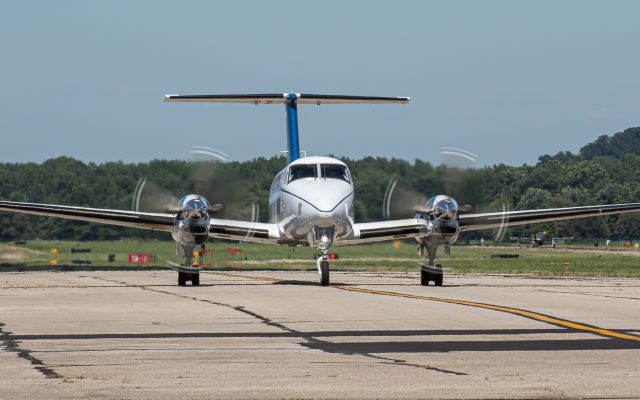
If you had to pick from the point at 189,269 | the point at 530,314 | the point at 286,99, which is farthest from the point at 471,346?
the point at 286,99

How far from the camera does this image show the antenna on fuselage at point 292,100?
39094 mm

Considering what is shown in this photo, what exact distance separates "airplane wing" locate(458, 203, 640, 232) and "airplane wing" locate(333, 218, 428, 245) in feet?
5.22

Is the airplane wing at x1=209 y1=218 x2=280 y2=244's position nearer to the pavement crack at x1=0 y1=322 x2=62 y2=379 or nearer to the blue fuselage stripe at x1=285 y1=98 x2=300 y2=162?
the blue fuselage stripe at x1=285 y1=98 x2=300 y2=162

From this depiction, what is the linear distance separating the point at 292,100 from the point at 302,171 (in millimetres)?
9012

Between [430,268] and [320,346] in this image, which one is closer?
[320,346]

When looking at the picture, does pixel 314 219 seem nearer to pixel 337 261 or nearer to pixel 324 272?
pixel 324 272

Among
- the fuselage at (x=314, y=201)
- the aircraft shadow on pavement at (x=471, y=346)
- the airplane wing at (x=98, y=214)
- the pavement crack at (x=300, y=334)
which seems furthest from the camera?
the airplane wing at (x=98, y=214)

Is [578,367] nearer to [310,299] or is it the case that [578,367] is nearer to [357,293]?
[310,299]

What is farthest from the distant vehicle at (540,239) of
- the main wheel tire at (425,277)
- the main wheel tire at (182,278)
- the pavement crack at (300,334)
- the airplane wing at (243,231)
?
the pavement crack at (300,334)

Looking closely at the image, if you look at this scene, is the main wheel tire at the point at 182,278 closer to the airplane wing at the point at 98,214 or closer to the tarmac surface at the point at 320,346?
the airplane wing at the point at 98,214

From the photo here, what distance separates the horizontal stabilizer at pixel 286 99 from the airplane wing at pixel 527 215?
7119 millimetres

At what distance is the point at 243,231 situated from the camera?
33.3m

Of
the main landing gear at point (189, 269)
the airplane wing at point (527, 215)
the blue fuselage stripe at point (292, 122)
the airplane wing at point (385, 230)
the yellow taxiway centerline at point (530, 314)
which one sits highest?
the blue fuselage stripe at point (292, 122)

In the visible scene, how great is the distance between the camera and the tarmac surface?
11.4 m
